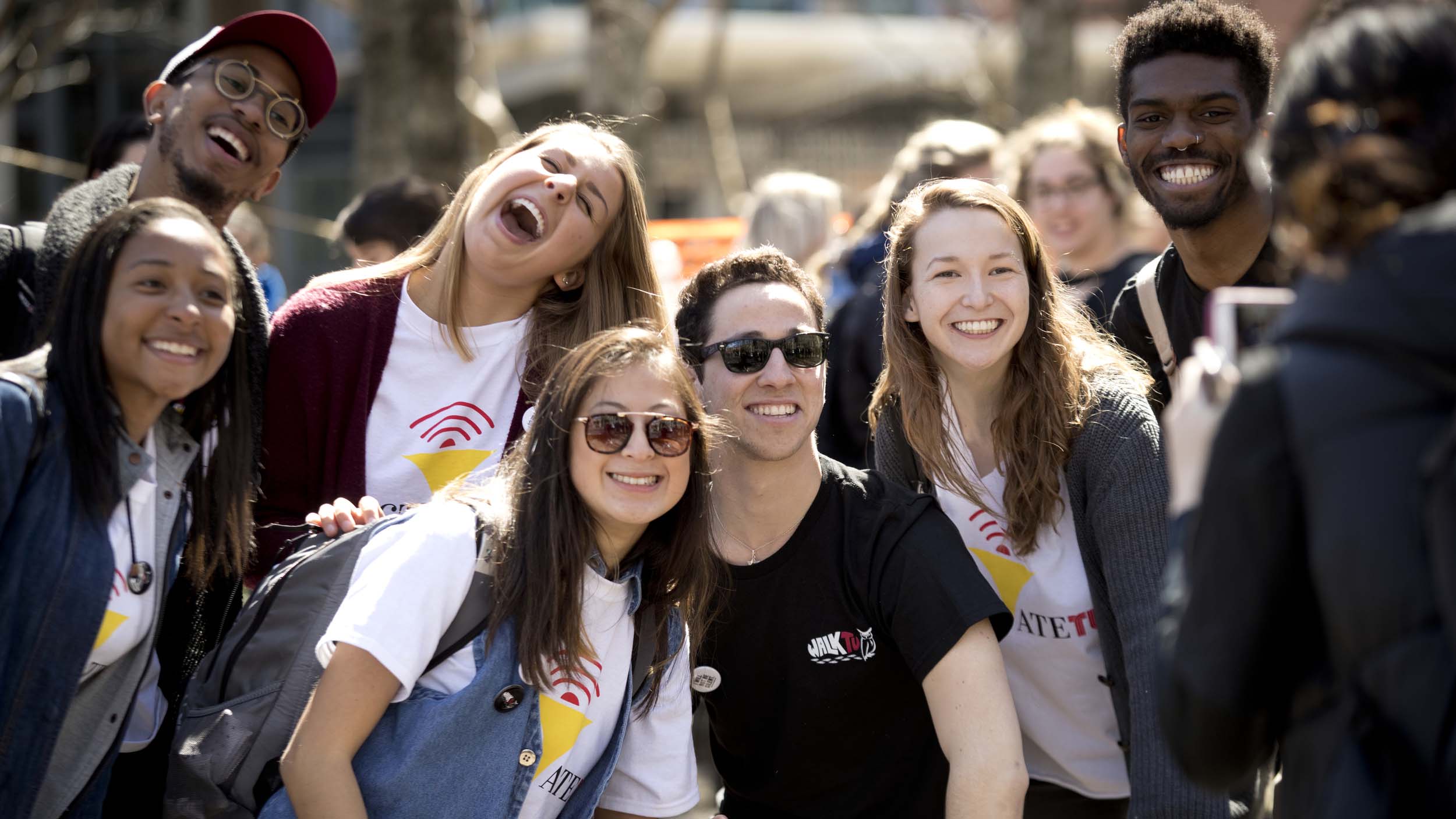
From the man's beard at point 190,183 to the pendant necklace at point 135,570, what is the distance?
111 centimetres

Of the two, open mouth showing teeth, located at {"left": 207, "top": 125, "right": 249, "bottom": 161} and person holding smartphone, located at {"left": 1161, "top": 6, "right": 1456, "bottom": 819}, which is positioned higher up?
open mouth showing teeth, located at {"left": 207, "top": 125, "right": 249, "bottom": 161}

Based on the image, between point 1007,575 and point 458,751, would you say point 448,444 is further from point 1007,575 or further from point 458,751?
point 1007,575

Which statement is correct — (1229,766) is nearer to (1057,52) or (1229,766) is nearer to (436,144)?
(436,144)

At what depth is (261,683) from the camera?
264 cm

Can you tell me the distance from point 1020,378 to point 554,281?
1252mm

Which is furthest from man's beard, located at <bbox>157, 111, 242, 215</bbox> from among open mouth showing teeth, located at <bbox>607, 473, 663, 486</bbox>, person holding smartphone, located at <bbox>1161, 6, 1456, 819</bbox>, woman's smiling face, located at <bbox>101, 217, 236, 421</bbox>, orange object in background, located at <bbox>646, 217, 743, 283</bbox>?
orange object in background, located at <bbox>646, 217, 743, 283</bbox>

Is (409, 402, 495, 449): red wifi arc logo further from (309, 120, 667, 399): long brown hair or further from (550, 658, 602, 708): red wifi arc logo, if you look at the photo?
(550, 658, 602, 708): red wifi arc logo

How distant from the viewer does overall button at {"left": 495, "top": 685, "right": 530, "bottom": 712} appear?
103 inches

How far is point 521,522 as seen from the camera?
8.85 feet

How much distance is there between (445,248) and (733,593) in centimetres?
119

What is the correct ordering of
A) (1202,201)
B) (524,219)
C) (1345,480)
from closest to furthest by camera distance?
(1345,480), (524,219), (1202,201)

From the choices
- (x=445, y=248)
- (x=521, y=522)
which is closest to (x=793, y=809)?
(x=521, y=522)

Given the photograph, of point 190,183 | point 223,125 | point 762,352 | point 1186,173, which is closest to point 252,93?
point 223,125

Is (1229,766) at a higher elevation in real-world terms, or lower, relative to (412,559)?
lower
